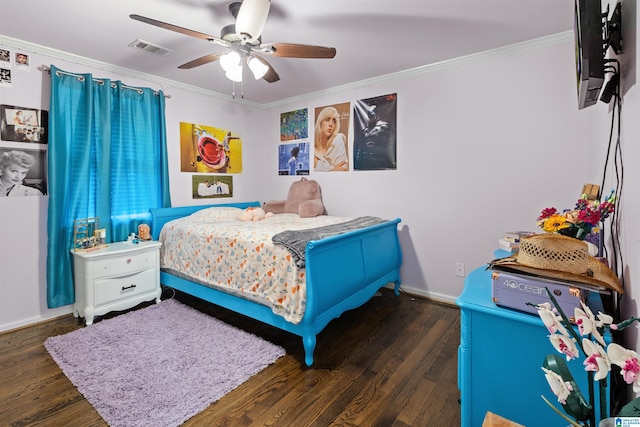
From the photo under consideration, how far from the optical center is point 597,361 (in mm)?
589

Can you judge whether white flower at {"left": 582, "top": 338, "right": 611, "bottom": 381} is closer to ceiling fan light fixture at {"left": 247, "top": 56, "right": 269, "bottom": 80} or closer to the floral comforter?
the floral comforter

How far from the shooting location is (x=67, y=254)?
280 cm

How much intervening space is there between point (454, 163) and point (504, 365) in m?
2.27

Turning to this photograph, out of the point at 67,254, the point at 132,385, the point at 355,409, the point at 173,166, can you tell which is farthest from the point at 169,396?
the point at 173,166

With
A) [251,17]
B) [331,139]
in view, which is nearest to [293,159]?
[331,139]

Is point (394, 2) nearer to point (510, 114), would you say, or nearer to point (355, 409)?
point (510, 114)

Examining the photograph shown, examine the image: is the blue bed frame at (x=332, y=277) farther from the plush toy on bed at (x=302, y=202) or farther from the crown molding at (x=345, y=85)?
the crown molding at (x=345, y=85)

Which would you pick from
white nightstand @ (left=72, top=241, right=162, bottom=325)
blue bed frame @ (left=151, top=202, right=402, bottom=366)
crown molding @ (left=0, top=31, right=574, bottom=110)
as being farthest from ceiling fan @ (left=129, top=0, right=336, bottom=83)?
white nightstand @ (left=72, top=241, right=162, bottom=325)

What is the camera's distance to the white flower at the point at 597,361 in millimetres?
578

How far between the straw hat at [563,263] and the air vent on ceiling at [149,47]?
307 cm

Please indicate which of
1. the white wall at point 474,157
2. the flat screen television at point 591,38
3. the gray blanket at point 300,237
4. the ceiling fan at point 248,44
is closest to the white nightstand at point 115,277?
the gray blanket at point 300,237

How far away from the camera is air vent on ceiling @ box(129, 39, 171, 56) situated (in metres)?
2.64

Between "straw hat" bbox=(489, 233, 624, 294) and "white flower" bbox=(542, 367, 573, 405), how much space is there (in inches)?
18.2

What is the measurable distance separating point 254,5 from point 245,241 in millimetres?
1584
